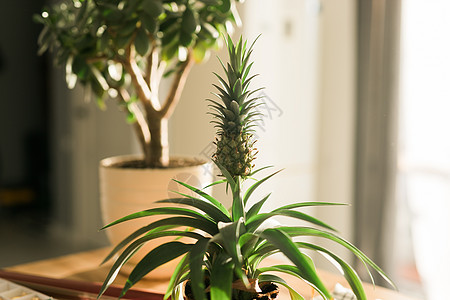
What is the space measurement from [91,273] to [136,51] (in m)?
0.58

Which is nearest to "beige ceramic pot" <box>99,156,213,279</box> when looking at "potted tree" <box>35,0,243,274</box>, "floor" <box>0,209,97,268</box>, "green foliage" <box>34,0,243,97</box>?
"potted tree" <box>35,0,243,274</box>

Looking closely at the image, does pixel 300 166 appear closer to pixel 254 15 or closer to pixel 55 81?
pixel 254 15

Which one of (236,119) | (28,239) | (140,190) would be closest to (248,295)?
(236,119)

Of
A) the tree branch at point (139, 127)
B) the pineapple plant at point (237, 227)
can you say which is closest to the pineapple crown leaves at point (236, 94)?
the pineapple plant at point (237, 227)

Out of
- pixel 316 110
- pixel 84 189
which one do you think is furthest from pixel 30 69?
pixel 316 110

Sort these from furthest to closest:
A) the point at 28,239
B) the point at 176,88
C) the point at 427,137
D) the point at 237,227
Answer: the point at 28,239 < the point at 427,137 < the point at 176,88 < the point at 237,227

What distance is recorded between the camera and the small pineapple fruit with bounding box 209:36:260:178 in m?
0.77

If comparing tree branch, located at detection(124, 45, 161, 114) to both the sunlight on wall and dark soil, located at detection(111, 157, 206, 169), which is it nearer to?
dark soil, located at detection(111, 157, 206, 169)

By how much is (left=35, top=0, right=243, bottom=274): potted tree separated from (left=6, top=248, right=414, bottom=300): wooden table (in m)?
0.11

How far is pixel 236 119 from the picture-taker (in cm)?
78

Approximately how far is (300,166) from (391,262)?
588mm

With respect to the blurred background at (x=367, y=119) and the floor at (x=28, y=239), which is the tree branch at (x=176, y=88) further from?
the floor at (x=28, y=239)

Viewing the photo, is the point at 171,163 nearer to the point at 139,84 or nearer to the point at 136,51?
the point at 139,84

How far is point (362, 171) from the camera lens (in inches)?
85.5
